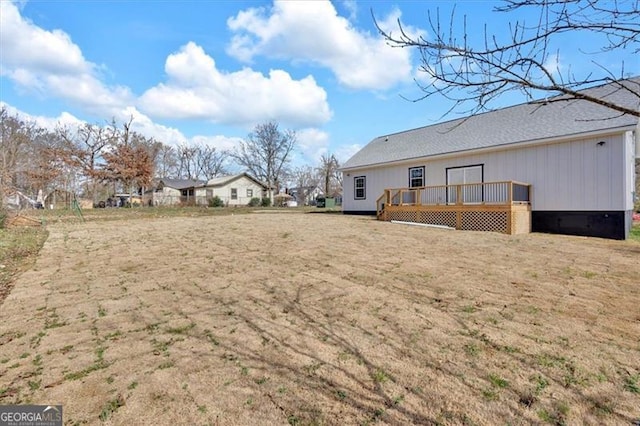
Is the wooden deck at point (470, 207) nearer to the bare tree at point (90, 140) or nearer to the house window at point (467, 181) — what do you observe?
the house window at point (467, 181)

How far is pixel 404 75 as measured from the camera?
2.68 meters

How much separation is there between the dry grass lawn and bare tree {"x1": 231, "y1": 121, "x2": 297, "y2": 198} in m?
41.1

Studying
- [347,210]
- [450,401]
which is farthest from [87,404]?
[347,210]

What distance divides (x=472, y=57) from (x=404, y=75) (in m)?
0.85

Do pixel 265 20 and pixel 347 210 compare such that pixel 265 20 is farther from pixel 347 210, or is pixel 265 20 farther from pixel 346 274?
pixel 347 210

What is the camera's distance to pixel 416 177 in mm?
15445

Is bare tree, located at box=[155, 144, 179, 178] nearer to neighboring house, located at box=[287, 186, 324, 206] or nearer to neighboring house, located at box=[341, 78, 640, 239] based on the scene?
neighboring house, located at box=[287, 186, 324, 206]

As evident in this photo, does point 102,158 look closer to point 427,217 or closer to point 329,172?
point 329,172

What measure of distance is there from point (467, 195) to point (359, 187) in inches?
266

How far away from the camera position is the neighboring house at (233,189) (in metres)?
42.1

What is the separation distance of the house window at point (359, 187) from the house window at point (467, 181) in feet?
16.2

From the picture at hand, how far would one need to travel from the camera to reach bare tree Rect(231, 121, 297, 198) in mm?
46463
